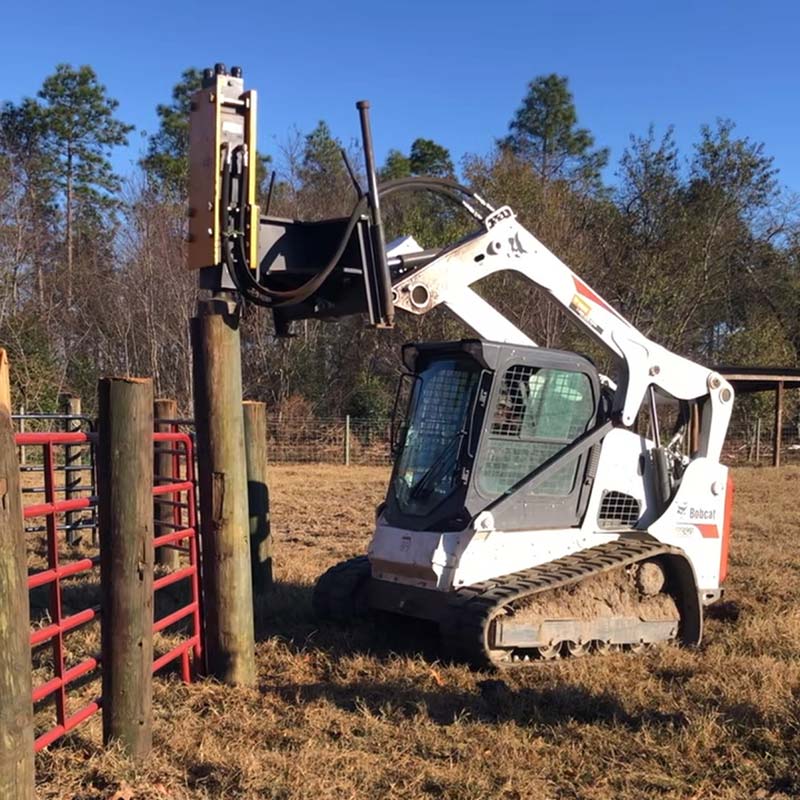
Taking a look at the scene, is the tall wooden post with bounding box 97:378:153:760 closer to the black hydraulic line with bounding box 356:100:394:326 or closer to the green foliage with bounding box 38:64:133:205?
the black hydraulic line with bounding box 356:100:394:326

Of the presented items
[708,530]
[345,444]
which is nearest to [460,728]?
[708,530]

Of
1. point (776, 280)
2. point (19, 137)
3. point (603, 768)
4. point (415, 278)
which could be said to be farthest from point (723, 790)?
point (19, 137)

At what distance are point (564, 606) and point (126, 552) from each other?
3218 millimetres

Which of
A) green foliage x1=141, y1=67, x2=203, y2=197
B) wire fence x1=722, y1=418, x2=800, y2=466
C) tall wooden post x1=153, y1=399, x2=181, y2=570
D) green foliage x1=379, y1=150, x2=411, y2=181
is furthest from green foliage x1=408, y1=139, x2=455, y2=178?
tall wooden post x1=153, y1=399, x2=181, y2=570

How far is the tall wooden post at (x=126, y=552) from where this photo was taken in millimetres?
4273

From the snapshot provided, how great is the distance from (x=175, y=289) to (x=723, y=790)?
83.9 feet

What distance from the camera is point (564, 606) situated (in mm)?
6238

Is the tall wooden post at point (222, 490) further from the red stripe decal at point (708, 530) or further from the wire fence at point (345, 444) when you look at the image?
the wire fence at point (345, 444)

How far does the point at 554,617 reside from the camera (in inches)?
242

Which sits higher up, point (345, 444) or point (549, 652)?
point (345, 444)

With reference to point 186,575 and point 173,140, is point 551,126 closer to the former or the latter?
point 173,140

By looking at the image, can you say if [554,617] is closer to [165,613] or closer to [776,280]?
[165,613]

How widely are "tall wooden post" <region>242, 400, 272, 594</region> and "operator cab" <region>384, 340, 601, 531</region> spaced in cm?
176

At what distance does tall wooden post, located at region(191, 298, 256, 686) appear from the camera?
5242mm
